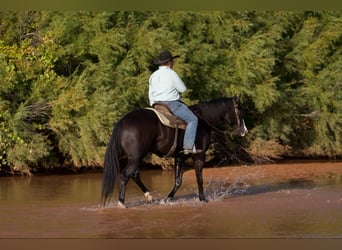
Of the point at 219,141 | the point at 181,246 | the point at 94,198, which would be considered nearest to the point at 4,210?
the point at 94,198

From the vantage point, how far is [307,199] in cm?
1126

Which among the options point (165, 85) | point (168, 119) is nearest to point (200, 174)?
point (168, 119)

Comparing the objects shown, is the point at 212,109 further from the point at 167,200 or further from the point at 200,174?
the point at 167,200

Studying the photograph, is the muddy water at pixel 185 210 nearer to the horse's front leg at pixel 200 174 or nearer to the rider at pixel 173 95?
the horse's front leg at pixel 200 174

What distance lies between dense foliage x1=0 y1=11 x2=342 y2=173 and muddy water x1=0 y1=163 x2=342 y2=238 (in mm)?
1310

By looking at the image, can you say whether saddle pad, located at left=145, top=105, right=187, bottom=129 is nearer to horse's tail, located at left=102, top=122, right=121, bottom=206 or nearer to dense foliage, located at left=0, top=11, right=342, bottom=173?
horse's tail, located at left=102, top=122, right=121, bottom=206

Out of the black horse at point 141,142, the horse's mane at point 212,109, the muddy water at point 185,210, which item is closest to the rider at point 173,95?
the black horse at point 141,142

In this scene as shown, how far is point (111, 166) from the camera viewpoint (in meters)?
10.1

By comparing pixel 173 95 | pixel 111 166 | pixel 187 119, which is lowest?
pixel 111 166

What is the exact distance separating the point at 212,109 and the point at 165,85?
0.95m

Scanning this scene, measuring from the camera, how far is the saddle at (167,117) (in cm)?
1036

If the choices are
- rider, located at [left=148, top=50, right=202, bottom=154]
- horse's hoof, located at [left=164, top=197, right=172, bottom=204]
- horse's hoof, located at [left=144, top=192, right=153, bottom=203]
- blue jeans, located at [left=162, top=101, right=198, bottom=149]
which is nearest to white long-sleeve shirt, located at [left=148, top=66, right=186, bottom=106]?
rider, located at [left=148, top=50, right=202, bottom=154]

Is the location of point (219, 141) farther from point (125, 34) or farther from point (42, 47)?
point (42, 47)

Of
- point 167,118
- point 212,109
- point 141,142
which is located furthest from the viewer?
point 212,109
